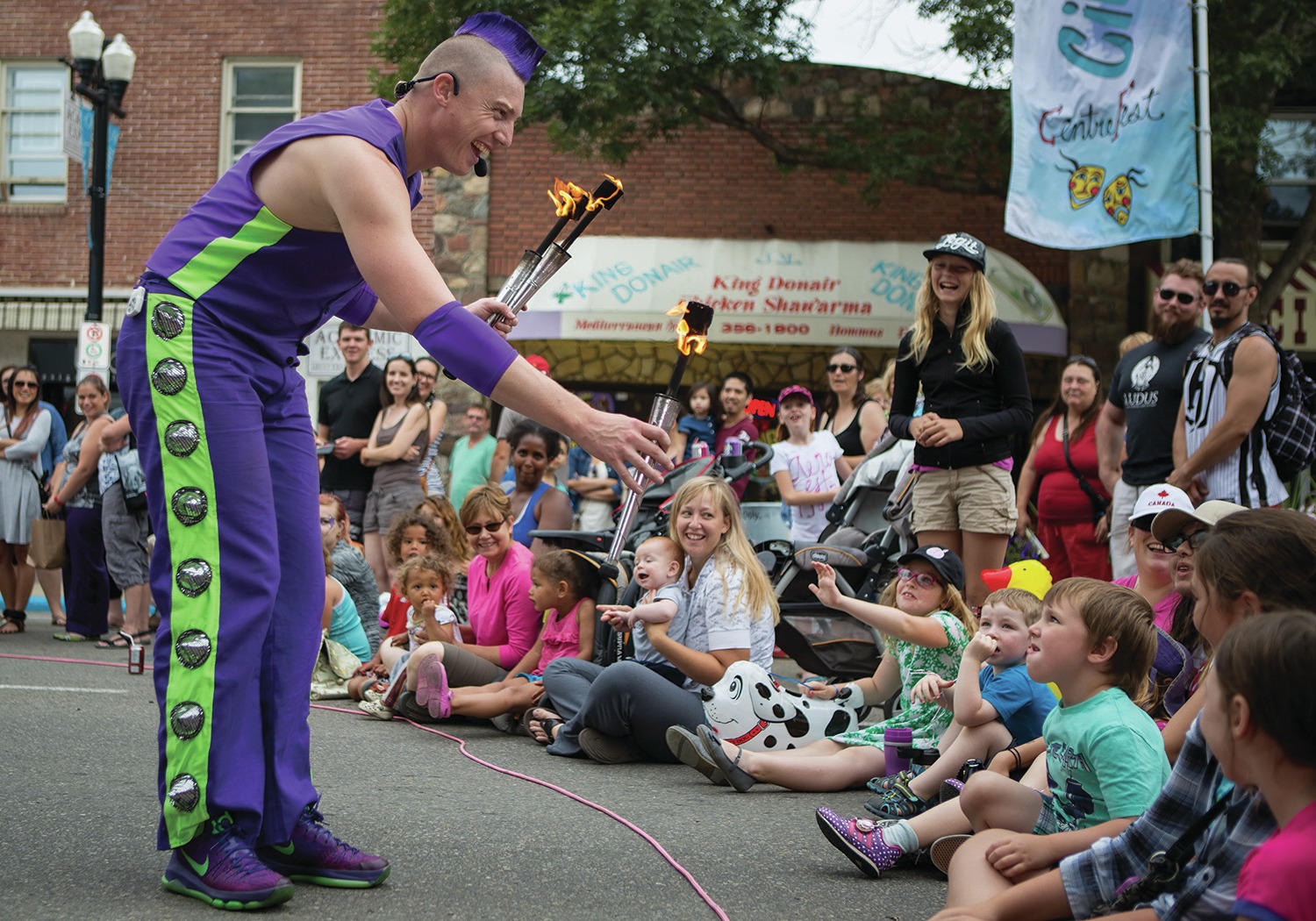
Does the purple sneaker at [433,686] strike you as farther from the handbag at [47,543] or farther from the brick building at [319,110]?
the brick building at [319,110]

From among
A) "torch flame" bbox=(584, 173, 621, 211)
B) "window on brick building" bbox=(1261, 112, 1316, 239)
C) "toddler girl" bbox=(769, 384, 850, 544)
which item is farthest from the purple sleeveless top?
"window on brick building" bbox=(1261, 112, 1316, 239)

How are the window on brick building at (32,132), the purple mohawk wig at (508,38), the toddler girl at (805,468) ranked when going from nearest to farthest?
the purple mohawk wig at (508,38) < the toddler girl at (805,468) < the window on brick building at (32,132)

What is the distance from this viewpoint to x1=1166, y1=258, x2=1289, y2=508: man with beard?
17.4ft

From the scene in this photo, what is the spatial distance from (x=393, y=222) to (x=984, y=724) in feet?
7.40

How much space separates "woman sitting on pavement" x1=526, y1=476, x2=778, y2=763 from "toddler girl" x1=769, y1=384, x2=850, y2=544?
282 centimetres

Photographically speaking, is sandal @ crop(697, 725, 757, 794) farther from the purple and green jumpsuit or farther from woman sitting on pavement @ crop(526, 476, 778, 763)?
the purple and green jumpsuit

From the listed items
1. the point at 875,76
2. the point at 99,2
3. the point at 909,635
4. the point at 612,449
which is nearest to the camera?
the point at 612,449

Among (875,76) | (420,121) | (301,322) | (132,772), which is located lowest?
(132,772)

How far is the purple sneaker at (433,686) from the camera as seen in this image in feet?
19.7

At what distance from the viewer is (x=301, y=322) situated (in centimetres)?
321

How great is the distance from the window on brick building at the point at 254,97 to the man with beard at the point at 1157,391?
48.5 ft

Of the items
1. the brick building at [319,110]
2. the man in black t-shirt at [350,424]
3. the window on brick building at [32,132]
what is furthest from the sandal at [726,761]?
the window on brick building at [32,132]

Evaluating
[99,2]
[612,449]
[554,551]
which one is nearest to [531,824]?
[612,449]

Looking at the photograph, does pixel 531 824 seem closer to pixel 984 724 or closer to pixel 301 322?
pixel 984 724
